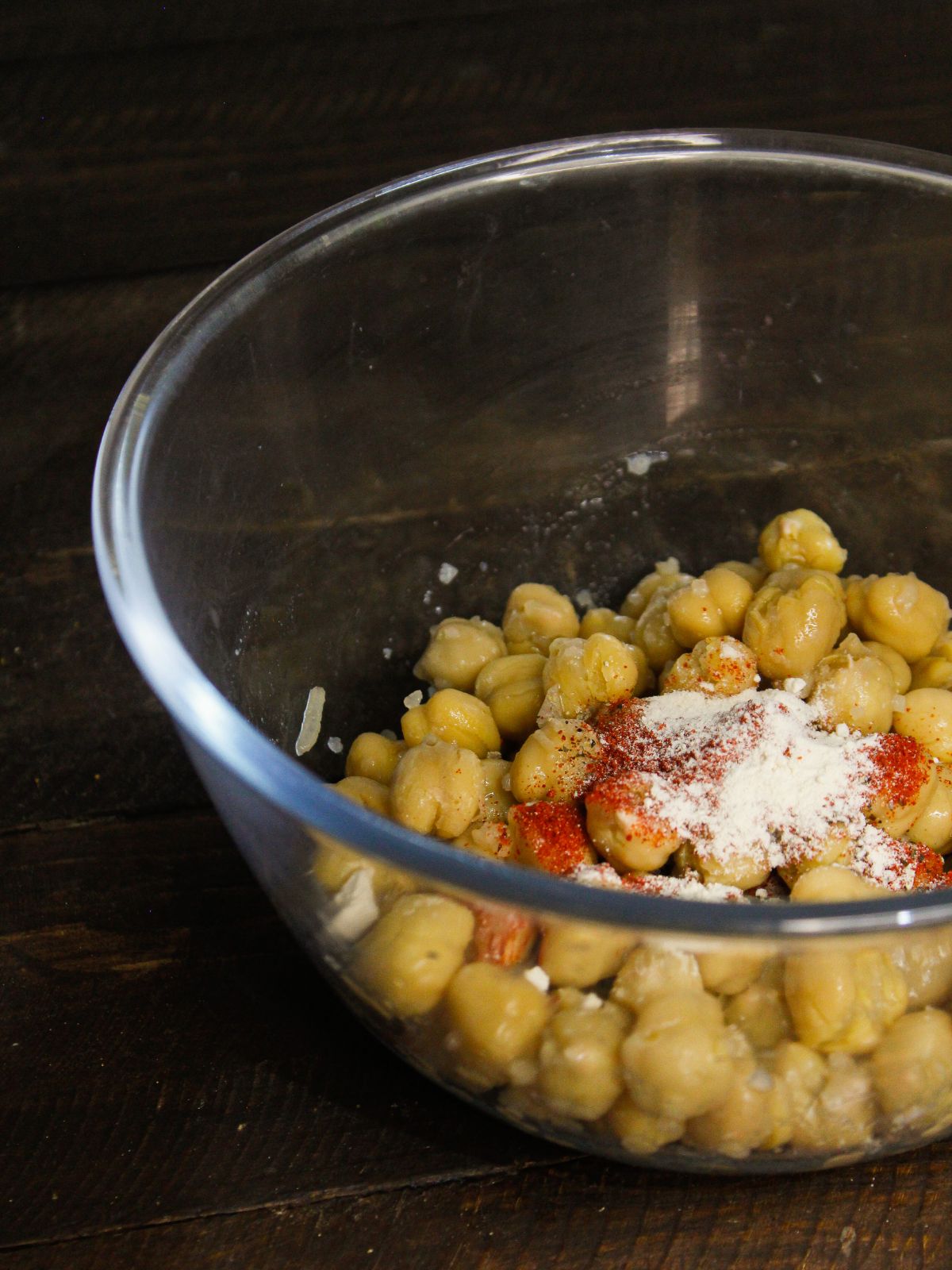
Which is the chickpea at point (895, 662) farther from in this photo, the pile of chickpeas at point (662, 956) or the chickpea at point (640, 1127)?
the chickpea at point (640, 1127)

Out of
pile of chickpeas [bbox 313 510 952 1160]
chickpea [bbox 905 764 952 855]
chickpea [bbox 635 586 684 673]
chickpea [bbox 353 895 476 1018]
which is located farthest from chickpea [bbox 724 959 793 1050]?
chickpea [bbox 635 586 684 673]

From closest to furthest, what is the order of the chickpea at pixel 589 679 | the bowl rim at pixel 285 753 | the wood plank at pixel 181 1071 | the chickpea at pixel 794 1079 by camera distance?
the bowl rim at pixel 285 753 < the chickpea at pixel 794 1079 < the wood plank at pixel 181 1071 < the chickpea at pixel 589 679

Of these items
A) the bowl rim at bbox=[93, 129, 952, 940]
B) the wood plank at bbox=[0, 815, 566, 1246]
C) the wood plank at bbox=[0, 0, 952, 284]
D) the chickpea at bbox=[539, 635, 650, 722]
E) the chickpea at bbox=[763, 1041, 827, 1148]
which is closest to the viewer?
the bowl rim at bbox=[93, 129, 952, 940]

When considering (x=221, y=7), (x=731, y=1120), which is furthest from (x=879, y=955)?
(x=221, y=7)

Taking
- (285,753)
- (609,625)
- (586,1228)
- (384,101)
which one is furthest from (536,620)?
(384,101)

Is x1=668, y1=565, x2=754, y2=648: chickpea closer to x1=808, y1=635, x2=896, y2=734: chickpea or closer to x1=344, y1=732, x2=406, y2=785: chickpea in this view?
x1=808, y1=635, x2=896, y2=734: chickpea

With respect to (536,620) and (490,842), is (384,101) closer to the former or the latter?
(536,620)

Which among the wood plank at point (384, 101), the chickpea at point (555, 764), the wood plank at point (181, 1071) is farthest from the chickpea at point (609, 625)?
the wood plank at point (384, 101)
